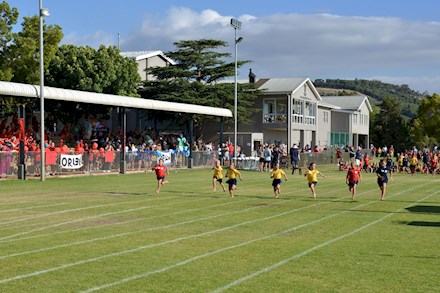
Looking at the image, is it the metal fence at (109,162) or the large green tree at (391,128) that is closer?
the metal fence at (109,162)

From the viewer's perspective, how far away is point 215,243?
42.4 ft

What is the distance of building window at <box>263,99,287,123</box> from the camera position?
63.7 m

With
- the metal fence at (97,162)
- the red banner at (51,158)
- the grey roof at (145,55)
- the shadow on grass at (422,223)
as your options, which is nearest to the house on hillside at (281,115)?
the grey roof at (145,55)

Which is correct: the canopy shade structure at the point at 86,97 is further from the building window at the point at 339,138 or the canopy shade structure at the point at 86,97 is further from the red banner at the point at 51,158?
the building window at the point at 339,138

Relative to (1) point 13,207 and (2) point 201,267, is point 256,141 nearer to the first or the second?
(1) point 13,207

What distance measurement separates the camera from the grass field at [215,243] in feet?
30.5

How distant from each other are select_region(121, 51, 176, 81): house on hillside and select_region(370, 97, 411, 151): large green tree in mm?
40673

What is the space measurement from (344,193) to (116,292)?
61.3 feet

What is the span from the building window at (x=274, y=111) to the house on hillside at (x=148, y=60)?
Answer: 391 inches

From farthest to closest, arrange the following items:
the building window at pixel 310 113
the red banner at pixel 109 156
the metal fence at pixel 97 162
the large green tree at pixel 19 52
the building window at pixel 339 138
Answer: the building window at pixel 339 138, the building window at pixel 310 113, the large green tree at pixel 19 52, the red banner at pixel 109 156, the metal fence at pixel 97 162

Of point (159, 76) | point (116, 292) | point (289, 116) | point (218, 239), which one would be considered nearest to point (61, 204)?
point (218, 239)

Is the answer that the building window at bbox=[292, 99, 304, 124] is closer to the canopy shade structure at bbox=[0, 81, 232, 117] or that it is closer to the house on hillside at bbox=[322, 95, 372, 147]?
the house on hillside at bbox=[322, 95, 372, 147]

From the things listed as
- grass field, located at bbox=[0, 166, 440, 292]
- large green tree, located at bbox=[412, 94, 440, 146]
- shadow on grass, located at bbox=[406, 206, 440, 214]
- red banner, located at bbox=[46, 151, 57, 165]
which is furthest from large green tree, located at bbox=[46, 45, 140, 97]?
large green tree, located at bbox=[412, 94, 440, 146]

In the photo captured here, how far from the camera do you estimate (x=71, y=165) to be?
1283 inches
